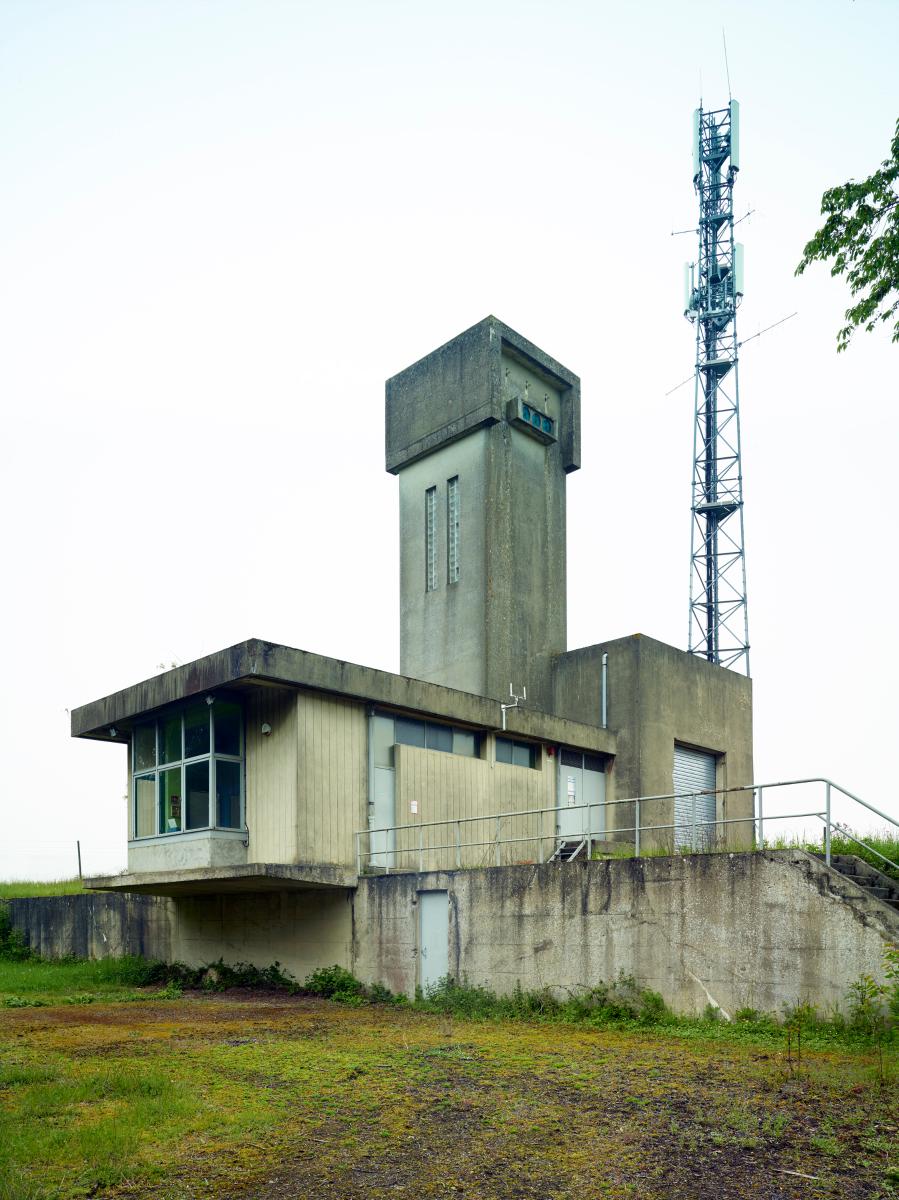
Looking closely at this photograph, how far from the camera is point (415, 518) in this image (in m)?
27.7

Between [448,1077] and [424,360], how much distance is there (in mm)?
20736

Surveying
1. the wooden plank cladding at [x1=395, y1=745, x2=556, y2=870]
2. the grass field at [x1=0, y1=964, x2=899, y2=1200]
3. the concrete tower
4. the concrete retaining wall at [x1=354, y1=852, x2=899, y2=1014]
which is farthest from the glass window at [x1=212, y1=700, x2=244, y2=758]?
the concrete tower

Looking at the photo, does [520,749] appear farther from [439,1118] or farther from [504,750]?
[439,1118]

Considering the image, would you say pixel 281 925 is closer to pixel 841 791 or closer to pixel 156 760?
pixel 156 760

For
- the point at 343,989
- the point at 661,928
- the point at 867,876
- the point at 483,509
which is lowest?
the point at 343,989

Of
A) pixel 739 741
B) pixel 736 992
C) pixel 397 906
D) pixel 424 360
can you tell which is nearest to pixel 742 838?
pixel 739 741

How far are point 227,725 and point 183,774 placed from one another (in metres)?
1.25

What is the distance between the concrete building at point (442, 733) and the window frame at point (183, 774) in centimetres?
4

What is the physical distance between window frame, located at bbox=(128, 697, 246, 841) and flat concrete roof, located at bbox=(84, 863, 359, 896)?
0.73 metres

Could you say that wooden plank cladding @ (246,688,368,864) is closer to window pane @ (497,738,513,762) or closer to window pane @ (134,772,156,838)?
window pane @ (134,772,156,838)

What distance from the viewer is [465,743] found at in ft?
70.4

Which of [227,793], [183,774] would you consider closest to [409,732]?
[227,793]

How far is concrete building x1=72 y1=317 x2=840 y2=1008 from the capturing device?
18312mm

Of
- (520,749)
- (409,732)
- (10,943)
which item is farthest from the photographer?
(10,943)
